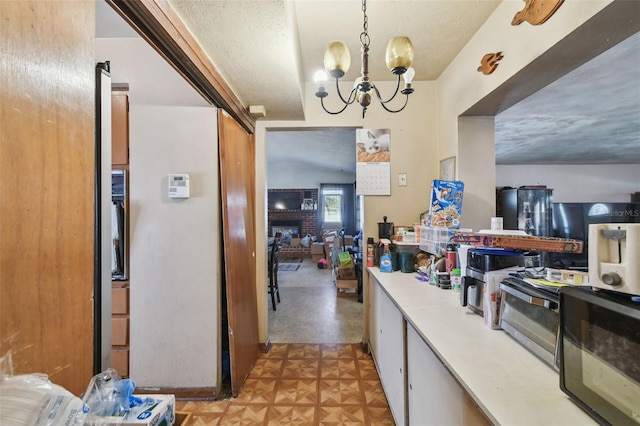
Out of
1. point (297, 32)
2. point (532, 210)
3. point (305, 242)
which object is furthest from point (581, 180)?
point (297, 32)

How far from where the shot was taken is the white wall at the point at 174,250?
1.80 metres

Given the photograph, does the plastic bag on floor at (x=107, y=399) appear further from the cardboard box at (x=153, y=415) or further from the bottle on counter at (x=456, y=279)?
the bottle on counter at (x=456, y=279)

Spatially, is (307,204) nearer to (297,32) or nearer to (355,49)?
(355,49)

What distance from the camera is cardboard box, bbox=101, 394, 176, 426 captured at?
2.25ft

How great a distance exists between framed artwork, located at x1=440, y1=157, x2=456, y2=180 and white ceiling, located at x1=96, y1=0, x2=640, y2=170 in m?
0.80

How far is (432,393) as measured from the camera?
3.21ft

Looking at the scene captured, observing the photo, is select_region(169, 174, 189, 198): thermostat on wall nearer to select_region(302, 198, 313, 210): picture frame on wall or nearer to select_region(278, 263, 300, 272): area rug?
select_region(278, 263, 300, 272): area rug

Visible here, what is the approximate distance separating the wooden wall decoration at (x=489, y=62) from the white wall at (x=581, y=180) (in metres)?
4.52

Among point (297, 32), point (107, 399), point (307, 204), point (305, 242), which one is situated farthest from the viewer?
point (307, 204)

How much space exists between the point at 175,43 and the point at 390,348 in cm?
195

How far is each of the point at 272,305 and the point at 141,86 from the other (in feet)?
9.41

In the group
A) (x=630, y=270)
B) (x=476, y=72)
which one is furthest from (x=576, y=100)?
(x=630, y=270)

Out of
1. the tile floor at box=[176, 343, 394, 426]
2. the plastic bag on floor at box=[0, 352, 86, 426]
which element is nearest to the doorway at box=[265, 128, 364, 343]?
the tile floor at box=[176, 343, 394, 426]

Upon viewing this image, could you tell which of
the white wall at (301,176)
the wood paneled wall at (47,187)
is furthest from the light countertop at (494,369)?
the white wall at (301,176)
